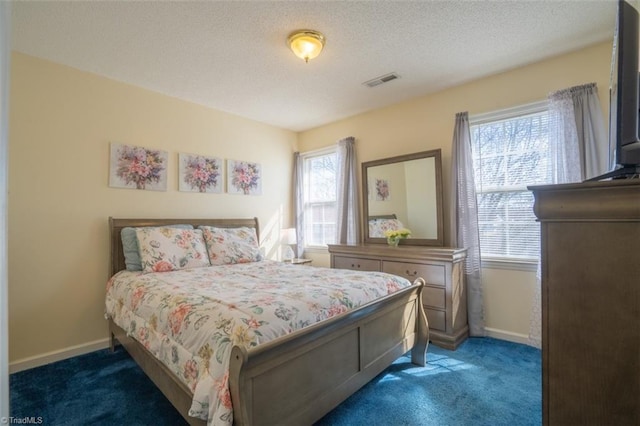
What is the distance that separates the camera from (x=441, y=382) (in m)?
2.20

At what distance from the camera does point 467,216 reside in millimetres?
3068

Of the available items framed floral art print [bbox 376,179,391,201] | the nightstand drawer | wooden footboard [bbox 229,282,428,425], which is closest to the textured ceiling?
framed floral art print [bbox 376,179,391,201]

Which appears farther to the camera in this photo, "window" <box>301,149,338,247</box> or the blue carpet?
"window" <box>301,149,338,247</box>

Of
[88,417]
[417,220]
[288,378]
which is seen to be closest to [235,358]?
[288,378]

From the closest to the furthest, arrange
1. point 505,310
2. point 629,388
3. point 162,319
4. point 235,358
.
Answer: point 629,388 < point 235,358 < point 162,319 < point 505,310

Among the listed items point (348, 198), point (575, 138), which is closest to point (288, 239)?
point (348, 198)

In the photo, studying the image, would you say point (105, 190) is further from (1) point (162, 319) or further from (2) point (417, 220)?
(2) point (417, 220)

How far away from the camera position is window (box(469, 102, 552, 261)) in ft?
9.23

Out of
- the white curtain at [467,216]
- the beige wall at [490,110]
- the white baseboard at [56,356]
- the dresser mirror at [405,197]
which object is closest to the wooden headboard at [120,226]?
the white baseboard at [56,356]

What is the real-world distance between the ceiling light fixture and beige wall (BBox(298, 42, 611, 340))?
1.16 meters

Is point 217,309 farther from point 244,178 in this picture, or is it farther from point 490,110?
point 490,110

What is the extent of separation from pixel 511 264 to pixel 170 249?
3.25 meters

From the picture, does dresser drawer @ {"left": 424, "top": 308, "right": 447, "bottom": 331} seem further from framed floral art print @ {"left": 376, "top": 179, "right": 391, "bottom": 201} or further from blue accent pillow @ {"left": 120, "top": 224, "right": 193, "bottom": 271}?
blue accent pillow @ {"left": 120, "top": 224, "right": 193, "bottom": 271}

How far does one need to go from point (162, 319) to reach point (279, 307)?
2.50 feet
